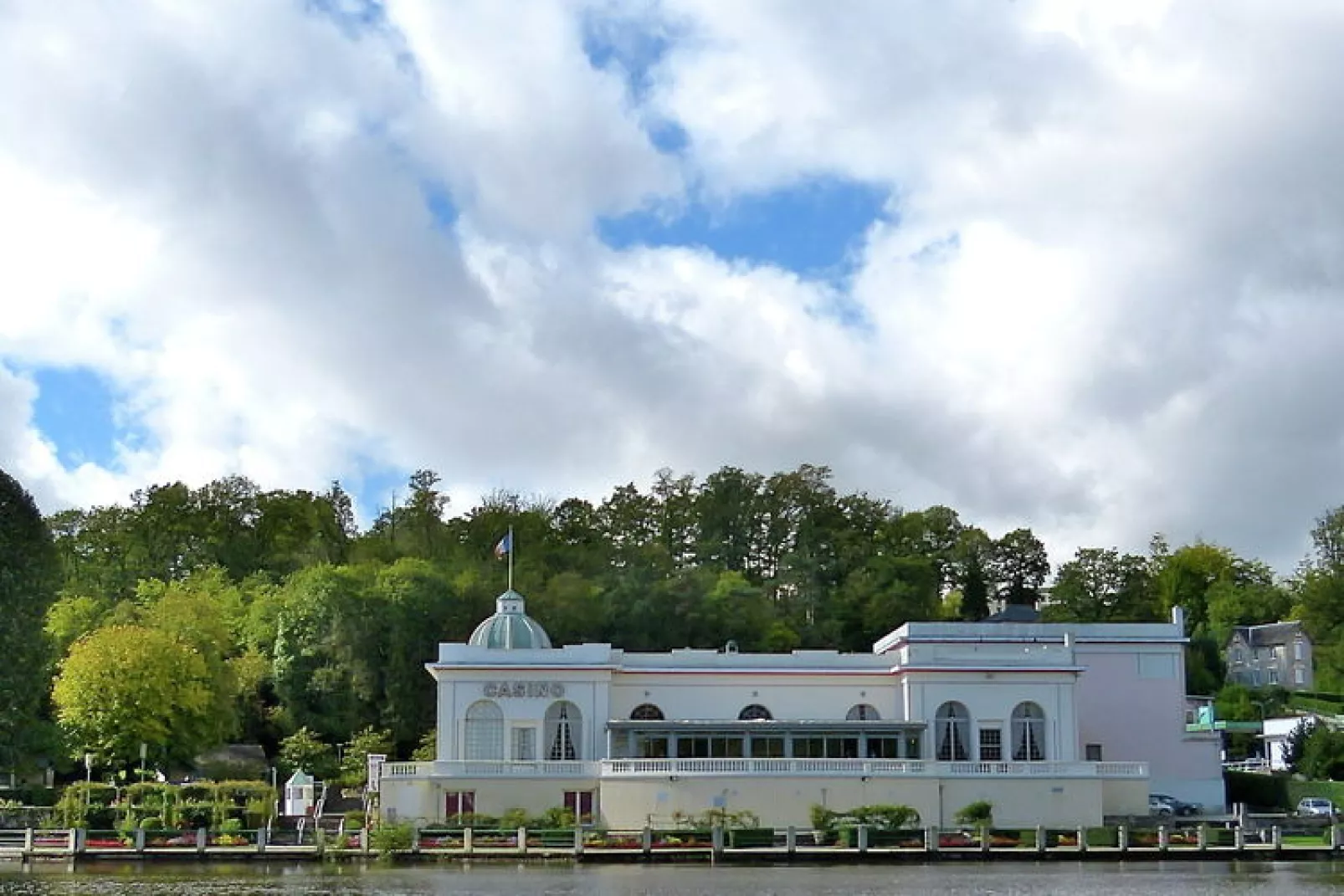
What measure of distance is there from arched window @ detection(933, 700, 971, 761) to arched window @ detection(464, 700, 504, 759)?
1446cm

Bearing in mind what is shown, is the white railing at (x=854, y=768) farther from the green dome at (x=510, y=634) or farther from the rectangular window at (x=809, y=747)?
the green dome at (x=510, y=634)

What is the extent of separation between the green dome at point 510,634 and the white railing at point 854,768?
574cm

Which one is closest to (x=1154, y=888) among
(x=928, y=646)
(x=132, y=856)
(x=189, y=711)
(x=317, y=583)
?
(x=928, y=646)

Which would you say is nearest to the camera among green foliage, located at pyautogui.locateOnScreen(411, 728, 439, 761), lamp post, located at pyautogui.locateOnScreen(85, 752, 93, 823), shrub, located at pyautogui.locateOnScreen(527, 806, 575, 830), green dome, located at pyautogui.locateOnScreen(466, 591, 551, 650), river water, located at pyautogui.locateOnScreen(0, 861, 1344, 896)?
river water, located at pyautogui.locateOnScreen(0, 861, 1344, 896)

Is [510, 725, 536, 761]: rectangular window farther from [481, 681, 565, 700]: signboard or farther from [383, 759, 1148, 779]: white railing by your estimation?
[383, 759, 1148, 779]: white railing

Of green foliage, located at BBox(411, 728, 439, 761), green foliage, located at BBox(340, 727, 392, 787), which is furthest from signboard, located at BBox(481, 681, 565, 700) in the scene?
green foliage, located at BBox(340, 727, 392, 787)

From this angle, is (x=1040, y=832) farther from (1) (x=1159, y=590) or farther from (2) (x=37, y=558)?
(1) (x=1159, y=590)

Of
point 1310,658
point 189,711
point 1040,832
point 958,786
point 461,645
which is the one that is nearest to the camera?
point 1040,832

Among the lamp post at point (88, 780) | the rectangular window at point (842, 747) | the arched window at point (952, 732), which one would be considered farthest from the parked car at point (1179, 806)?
the lamp post at point (88, 780)

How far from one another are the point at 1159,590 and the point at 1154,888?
72504 millimetres

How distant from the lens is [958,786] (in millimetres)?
54312

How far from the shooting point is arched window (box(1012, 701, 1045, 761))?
188 feet

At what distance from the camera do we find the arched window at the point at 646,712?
59219mm

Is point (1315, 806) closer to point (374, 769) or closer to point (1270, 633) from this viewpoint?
point (374, 769)
